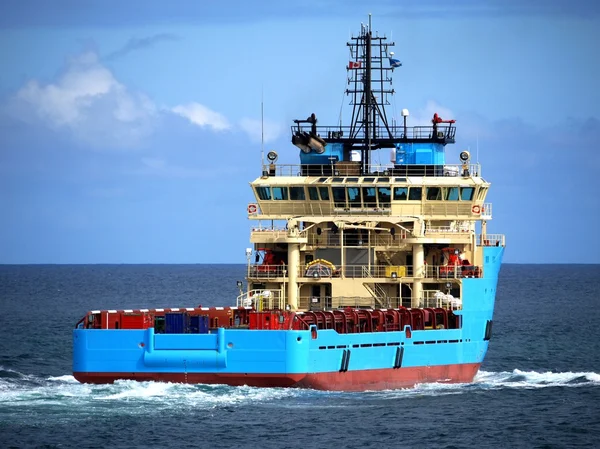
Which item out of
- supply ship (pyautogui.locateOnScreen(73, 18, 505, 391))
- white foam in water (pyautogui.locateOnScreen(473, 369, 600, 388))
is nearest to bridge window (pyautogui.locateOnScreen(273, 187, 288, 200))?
supply ship (pyautogui.locateOnScreen(73, 18, 505, 391))

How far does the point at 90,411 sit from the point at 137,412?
1406 mm

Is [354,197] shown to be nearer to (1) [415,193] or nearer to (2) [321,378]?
(1) [415,193]

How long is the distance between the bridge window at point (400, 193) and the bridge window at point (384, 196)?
0.74 feet

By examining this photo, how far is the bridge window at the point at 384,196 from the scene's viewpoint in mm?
52750

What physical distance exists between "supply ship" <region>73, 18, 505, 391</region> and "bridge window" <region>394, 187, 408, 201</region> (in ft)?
0.17

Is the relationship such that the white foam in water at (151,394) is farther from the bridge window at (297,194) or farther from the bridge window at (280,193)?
the bridge window at (280,193)

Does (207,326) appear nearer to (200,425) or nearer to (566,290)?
(200,425)

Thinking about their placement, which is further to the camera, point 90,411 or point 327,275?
point 327,275

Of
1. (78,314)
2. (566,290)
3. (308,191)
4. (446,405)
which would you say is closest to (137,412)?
(446,405)

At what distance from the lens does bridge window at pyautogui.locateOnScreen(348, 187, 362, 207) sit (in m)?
52.7

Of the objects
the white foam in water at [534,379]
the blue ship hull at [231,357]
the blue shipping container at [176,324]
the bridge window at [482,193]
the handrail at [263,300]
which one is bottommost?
the white foam in water at [534,379]

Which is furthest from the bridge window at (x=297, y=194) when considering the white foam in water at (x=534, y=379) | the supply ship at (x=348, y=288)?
the white foam in water at (x=534, y=379)

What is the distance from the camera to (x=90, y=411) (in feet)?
A: 140

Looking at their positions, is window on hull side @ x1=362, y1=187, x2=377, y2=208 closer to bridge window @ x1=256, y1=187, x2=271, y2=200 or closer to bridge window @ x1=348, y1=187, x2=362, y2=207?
bridge window @ x1=348, y1=187, x2=362, y2=207
